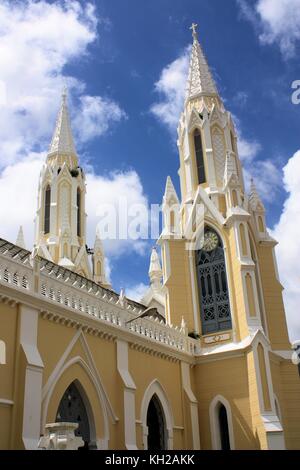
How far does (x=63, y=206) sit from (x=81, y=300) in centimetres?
2404

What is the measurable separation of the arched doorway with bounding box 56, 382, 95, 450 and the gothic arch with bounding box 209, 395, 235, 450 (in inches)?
250

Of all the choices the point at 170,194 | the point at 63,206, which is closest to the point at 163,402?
the point at 170,194

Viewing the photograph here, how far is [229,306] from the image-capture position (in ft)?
71.3

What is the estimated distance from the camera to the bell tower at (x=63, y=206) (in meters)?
A: 37.3

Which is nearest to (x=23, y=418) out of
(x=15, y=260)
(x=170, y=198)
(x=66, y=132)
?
(x=15, y=260)

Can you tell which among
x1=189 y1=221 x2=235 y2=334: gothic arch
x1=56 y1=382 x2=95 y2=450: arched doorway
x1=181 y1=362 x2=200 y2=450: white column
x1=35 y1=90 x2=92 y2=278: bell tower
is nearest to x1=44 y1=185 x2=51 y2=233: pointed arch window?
x1=35 y1=90 x2=92 y2=278: bell tower

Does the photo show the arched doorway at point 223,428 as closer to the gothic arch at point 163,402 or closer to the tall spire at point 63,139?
the gothic arch at point 163,402

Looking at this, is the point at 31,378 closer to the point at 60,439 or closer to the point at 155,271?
the point at 60,439

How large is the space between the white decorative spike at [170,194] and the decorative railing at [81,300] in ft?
20.6

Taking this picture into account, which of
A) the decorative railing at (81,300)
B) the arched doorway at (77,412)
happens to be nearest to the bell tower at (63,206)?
the decorative railing at (81,300)

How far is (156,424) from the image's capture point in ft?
60.5

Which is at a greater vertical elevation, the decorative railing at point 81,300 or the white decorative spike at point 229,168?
the white decorative spike at point 229,168

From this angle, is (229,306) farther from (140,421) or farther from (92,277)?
(92,277)
